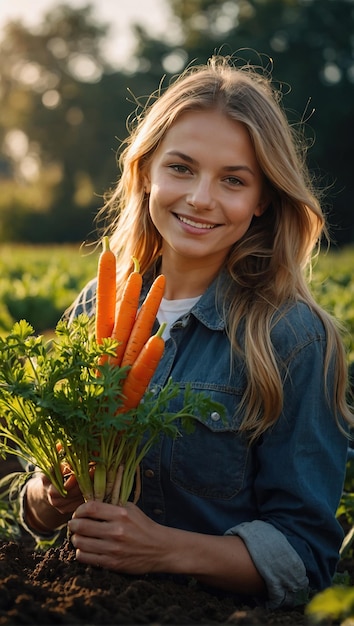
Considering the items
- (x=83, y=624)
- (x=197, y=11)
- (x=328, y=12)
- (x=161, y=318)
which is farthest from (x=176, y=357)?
(x=197, y=11)

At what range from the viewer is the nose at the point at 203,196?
108 inches

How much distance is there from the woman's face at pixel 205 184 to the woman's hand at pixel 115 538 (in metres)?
0.95

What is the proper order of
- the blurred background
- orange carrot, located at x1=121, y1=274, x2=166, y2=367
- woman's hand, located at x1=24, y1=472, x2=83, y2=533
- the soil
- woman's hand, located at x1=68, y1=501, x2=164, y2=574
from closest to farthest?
the soil
woman's hand, located at x1=68, y1=501, x2=164, y2=574
orange carrot, located at x1=121, y1=274, x2=166, y2=367
woman's hand, located at x1=24, y1=472, x2=83, y2=533
the blurred background

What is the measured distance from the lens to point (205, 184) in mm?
2764

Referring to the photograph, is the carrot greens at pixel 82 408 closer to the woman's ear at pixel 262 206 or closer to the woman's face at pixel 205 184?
the woman's face at pixel 205 184

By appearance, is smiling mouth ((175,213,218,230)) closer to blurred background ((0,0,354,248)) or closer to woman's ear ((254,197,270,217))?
woman's ear ((254,197,270,217))

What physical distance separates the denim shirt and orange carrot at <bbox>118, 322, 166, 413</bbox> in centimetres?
35

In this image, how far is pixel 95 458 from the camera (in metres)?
2.34

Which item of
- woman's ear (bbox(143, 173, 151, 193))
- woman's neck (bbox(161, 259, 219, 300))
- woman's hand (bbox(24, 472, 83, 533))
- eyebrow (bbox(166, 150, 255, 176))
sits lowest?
woman's hand (bbox(24, 472, 83, 533))

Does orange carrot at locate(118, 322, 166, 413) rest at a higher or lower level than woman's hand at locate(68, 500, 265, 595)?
higher

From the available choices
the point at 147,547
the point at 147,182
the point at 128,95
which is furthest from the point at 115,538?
the point at 128,95

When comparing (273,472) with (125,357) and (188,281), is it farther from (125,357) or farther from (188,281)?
(188,281)

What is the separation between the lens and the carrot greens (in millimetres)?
2211

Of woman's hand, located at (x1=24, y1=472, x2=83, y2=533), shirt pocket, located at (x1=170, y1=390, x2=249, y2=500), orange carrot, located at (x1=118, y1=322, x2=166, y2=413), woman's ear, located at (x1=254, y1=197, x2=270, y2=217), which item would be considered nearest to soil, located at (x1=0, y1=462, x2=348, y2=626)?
woman's hand, located at (x1=24, y1=472, x2=83, y2=533)
